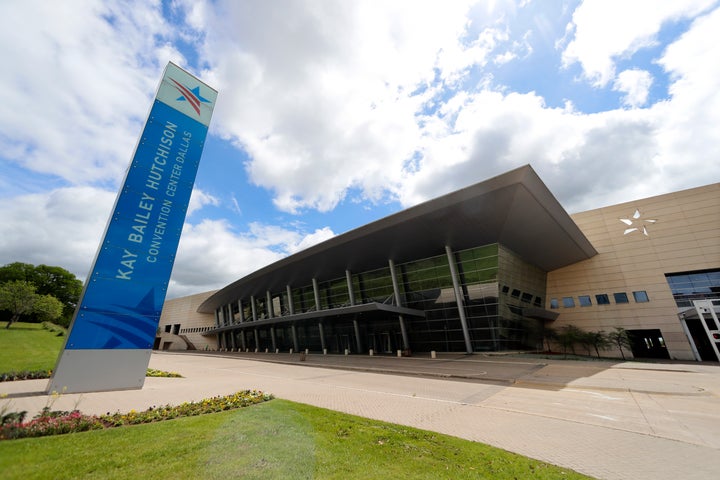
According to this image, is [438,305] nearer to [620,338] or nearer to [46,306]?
[620,338]

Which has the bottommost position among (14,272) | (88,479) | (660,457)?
(660,457)

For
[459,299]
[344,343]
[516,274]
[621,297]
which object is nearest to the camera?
[459,299]

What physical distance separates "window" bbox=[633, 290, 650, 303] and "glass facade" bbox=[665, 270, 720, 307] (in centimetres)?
240

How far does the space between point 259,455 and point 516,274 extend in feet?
108

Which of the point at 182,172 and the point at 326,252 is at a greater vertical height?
the point at 326,252

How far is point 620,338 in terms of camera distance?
3161cm

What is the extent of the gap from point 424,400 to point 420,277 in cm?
2364

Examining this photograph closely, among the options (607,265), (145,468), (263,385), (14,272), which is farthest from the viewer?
(14,272)

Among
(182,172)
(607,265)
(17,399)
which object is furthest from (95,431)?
(607,265)

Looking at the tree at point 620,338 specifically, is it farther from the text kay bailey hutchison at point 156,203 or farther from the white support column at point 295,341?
the text kay bailey hutchison at point 156,203

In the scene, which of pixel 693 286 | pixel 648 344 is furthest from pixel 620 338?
pixel 693 286

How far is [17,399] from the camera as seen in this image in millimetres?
9375

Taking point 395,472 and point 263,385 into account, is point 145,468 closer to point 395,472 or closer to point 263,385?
point 395,472

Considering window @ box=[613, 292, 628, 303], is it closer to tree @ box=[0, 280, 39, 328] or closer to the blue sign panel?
the blue sign panel
